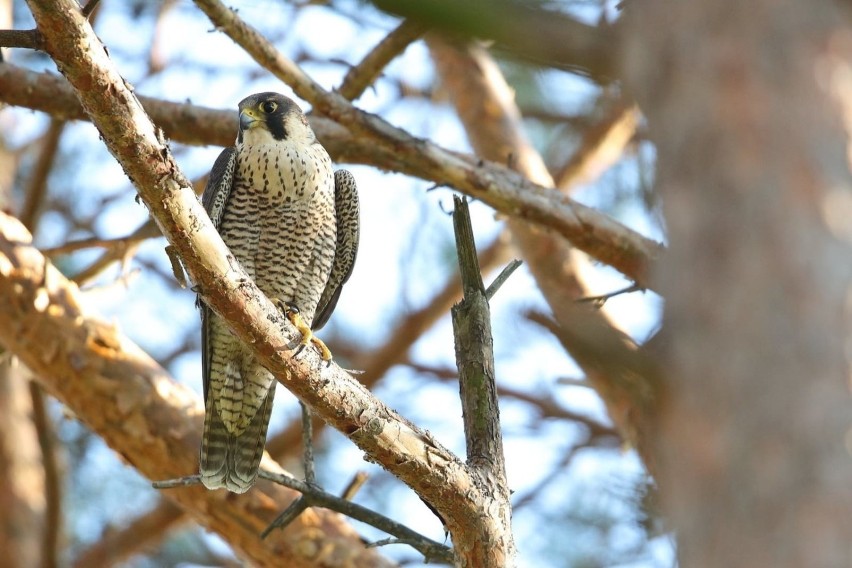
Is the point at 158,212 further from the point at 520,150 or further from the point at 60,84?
the point at 520,150

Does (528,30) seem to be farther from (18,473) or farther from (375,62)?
(18,473)

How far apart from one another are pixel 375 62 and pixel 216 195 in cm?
122

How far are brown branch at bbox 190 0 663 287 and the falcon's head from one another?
0.34 m

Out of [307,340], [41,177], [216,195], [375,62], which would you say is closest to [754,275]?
[307,340]

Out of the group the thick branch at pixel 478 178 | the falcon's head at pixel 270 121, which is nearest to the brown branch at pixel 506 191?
the thick branch at pixel 478 178

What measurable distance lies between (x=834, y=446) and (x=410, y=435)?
7.66 feet

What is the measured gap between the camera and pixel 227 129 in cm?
605

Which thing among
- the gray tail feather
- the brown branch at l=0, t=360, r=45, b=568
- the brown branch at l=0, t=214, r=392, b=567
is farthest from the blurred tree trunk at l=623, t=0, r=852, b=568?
the brown branch at l=0, t=360, r=45, b=568

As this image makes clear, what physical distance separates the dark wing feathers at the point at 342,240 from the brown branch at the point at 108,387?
0.96 m

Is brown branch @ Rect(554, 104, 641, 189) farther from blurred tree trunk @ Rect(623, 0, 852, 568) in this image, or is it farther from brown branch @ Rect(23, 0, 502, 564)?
blurred tree trunk @ Rect(623, 0, 852, 568)

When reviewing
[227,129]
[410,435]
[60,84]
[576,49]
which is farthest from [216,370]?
[576,49]

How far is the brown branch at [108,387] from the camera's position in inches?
215

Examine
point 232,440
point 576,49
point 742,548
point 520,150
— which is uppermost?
point 520,150

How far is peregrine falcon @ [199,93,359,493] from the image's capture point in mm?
5406
